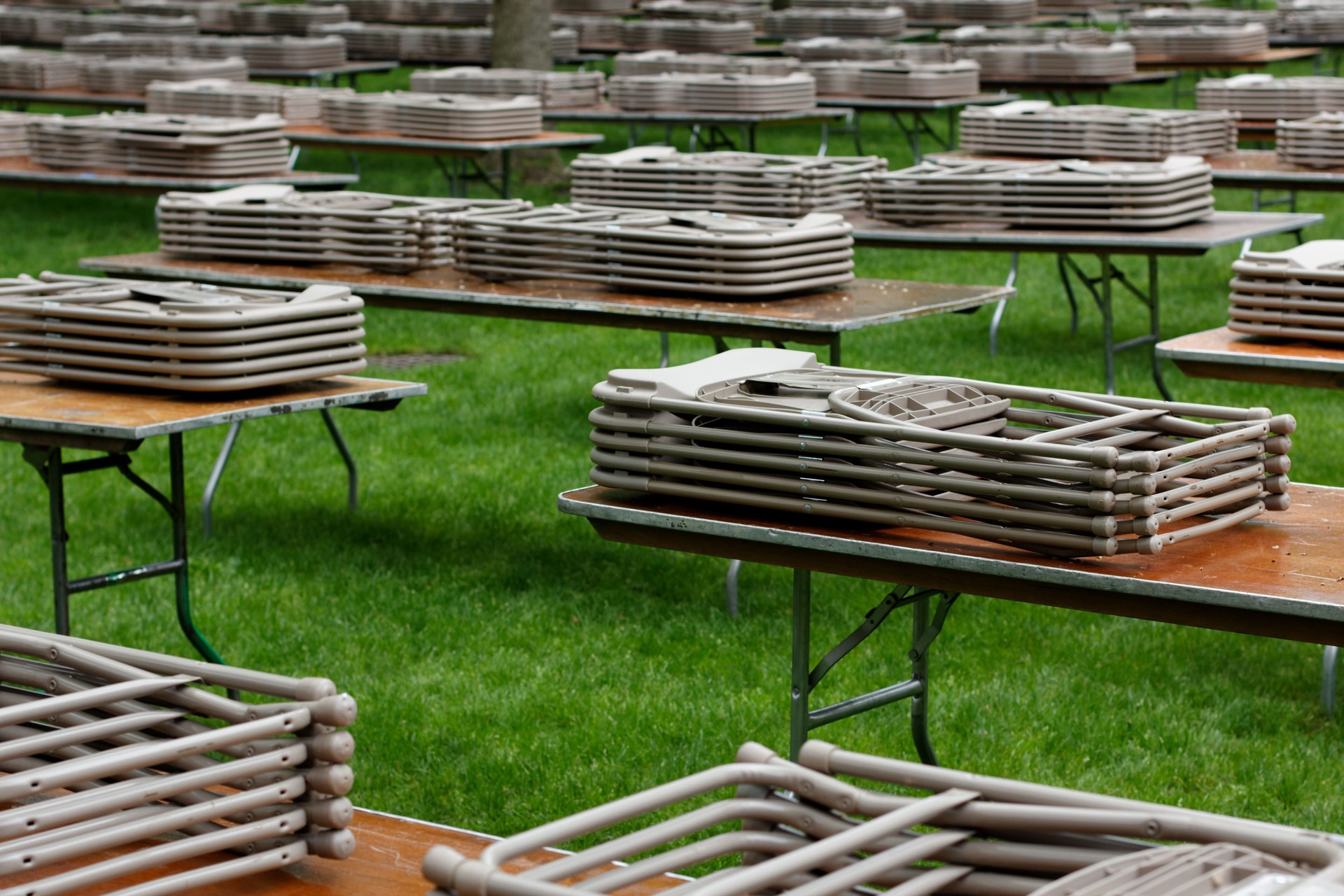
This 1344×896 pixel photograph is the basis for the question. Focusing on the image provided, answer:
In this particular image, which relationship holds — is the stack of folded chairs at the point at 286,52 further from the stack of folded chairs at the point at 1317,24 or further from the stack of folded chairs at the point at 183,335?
the stack of folded chairs at the point at 183,335

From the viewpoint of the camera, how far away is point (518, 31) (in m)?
14.8

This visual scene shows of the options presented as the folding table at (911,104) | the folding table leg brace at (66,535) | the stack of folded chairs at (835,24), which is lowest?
the folding table leg brace at (66,535)

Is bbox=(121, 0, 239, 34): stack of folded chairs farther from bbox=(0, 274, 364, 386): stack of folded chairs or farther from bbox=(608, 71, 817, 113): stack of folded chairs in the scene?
bbox=(0, 274, 364, 386): stack of folded chairs

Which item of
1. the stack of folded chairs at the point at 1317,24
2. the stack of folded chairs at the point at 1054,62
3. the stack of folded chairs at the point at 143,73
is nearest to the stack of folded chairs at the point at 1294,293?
the stack of folded chairs at the point at 1054,62

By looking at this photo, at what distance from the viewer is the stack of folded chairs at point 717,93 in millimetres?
12391

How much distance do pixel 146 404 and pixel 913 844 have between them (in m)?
3.13

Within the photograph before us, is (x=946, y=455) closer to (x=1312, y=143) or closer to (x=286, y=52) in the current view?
(x=1312, y=143)

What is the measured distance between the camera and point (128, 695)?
2205mm

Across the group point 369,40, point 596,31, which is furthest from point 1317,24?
point 369,40

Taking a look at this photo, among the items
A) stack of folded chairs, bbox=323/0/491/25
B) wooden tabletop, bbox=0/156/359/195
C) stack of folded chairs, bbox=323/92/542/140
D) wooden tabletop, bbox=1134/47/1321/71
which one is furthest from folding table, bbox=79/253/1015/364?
stack of folded chairs, bbox=323/0/491/25

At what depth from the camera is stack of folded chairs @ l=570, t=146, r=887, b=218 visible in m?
7.51

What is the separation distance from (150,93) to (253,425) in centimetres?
454

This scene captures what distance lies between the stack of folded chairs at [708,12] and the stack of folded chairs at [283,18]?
161 inches

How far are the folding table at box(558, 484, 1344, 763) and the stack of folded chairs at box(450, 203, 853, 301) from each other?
8.45ft
